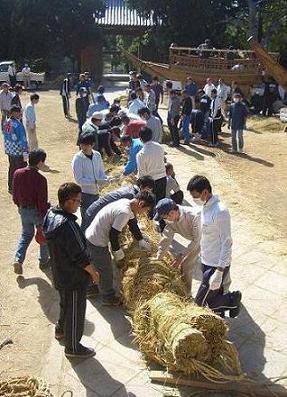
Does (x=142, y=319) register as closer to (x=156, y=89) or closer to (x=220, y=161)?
(x=220, y=161)

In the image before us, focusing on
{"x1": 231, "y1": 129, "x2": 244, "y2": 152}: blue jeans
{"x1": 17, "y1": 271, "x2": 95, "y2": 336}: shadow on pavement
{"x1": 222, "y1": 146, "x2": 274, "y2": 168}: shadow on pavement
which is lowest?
{"x1": 17, "y1": 271, "x2": 95, "y2": 336}: shadow on pavement

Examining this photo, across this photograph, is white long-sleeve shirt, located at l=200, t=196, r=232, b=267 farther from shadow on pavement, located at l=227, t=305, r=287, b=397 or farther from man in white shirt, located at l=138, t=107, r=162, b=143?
man in white shirt, located at l=138, t=107, r=162, b=143

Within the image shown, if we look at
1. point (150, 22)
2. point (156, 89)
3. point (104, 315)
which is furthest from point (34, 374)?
point (150, 22)

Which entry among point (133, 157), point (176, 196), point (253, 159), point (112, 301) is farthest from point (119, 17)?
point (112, 301)

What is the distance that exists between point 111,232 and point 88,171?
1.88 meters

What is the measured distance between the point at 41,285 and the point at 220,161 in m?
7.31

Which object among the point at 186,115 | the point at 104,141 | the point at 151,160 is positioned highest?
the point at 151,160

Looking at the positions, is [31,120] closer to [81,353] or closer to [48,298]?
[48,298]

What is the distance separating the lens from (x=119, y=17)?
32.7 metres

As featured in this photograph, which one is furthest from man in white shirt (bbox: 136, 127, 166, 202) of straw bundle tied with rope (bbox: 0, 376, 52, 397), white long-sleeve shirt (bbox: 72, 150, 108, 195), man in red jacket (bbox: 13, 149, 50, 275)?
straw bundle tied with rope (bbox: 0, 376, 52, 397)

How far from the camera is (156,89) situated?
1694 centimetres

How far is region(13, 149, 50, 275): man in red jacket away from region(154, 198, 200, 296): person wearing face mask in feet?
5.80

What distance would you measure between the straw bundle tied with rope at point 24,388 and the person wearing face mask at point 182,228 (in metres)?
1.82

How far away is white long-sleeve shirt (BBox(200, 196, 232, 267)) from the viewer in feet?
15.1
